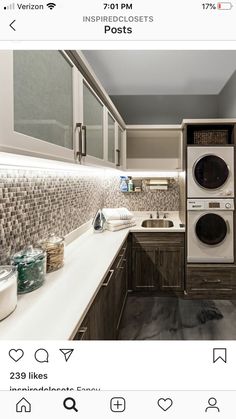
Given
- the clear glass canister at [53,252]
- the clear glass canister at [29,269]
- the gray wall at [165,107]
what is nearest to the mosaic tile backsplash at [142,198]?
the gray wall at [165,107]

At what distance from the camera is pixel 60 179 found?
1.82 metres

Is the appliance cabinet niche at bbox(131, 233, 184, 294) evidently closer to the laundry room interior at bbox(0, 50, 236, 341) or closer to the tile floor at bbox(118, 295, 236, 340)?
the laundry room interior at bbox(0, 50, 236, 341)

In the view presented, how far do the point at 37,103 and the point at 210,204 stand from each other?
2201mm

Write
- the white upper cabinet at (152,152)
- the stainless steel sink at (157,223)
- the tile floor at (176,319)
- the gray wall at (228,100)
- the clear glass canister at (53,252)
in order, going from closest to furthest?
the clear glass canister at (53,252) → the tile floor at (176,319) → the gray wall at (228,100) → the stainless steel sink at (157,223) → the white upper cabinet at (152,152)

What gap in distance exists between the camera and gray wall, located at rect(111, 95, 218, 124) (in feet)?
11.1

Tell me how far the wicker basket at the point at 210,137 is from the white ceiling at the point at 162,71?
63cm

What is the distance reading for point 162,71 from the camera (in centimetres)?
268

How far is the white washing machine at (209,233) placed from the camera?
8.93 ft
